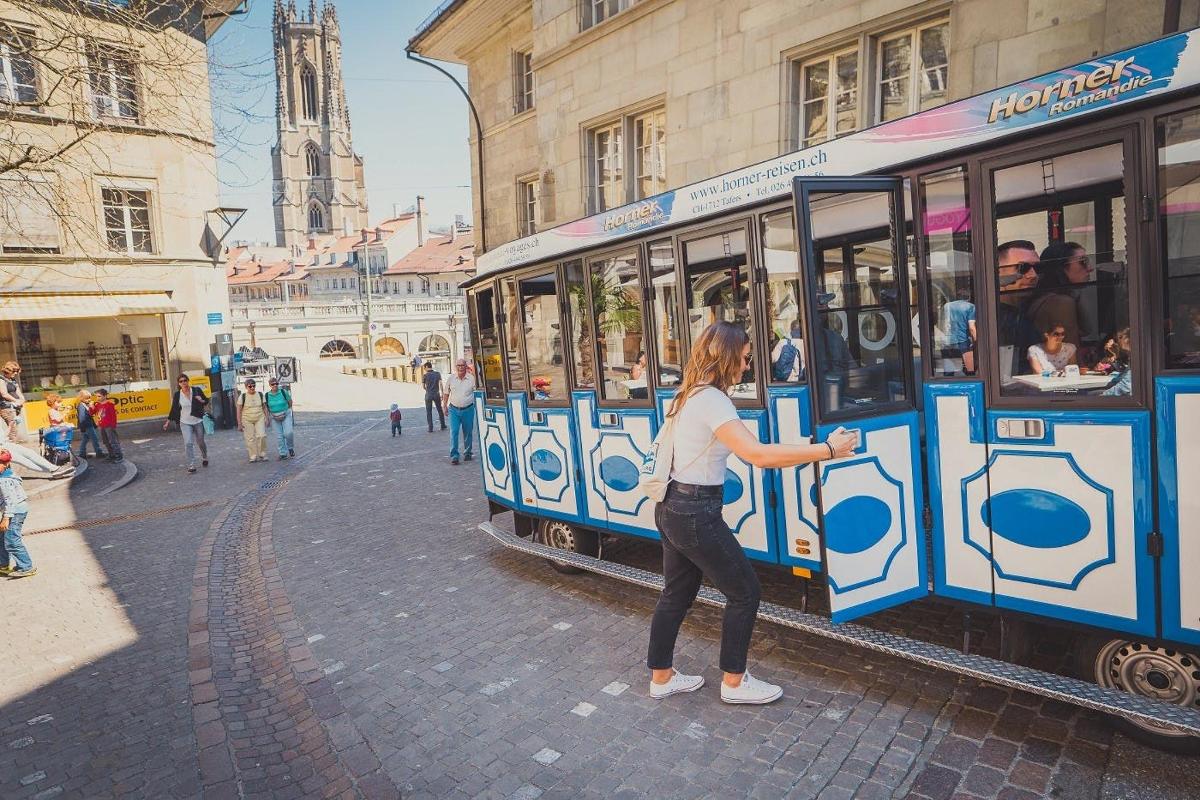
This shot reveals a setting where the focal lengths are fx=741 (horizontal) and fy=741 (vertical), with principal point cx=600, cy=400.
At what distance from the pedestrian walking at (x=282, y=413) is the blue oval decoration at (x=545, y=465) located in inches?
391

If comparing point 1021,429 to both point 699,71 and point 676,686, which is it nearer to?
point 676,686

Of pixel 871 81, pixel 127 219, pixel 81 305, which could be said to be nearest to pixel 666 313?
pixel 871 81

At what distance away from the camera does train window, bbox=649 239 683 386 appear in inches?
214

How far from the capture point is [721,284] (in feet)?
16.8

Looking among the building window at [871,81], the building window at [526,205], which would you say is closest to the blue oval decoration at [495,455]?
the building window at [871,81]

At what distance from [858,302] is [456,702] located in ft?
11.3

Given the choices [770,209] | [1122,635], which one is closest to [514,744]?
[1122,635]

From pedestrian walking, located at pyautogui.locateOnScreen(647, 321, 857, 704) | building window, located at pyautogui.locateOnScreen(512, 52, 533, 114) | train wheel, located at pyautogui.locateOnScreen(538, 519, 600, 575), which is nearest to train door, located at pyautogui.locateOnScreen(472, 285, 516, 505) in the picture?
train wheel, located at pyautogui.locateOnScreen(538, 519, 600, 575)

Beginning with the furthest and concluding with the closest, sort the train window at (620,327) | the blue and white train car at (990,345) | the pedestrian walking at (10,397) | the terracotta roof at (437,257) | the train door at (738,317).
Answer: the terracotta roof at (437,257), the pedestrian walking at (10,397), the train window at (620,327), the train door at (738,317), the blue and white train car at (990,345)

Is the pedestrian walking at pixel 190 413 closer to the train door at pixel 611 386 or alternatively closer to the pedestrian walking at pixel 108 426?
the pedestrian walking at pixel 108 426

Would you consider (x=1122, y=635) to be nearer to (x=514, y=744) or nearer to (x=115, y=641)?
(x=514, y=744)

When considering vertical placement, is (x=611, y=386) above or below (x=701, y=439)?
above

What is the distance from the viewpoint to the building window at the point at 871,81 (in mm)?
8961

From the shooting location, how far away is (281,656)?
550 centimetres
